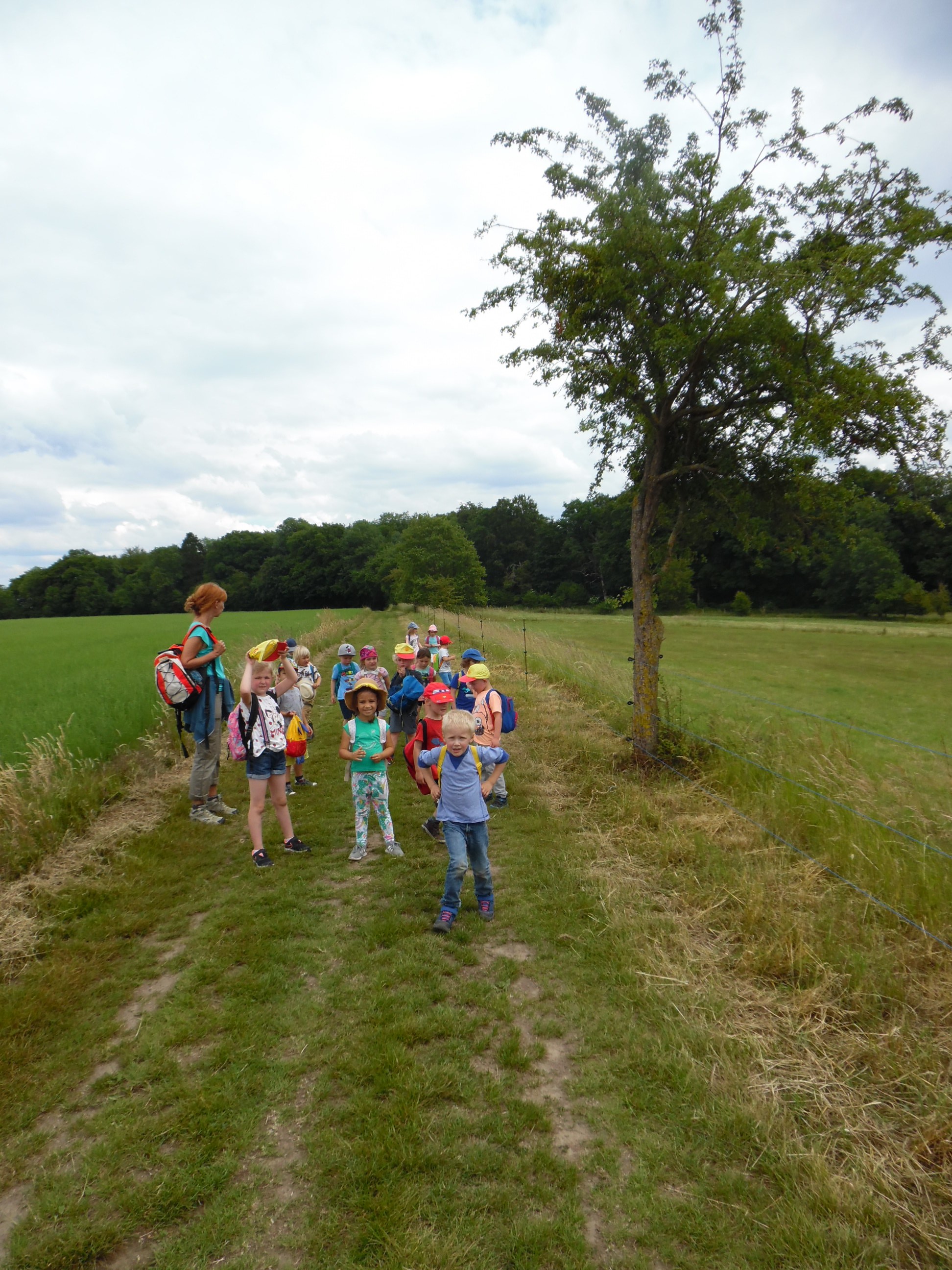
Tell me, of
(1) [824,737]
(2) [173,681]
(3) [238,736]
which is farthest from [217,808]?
(1) [824,737]

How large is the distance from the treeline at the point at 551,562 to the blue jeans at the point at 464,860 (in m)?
4.46

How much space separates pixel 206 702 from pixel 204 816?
4.46ft

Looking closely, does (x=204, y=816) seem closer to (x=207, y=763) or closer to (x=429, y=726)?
(x=207, y=763)

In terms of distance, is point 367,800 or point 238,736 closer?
point 238,736

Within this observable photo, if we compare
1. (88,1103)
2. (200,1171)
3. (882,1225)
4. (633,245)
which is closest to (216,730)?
(88,1103)

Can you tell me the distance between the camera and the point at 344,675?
8656mm

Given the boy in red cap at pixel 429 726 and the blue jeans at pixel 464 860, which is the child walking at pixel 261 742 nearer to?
the boy in red cap at pixel 429 726

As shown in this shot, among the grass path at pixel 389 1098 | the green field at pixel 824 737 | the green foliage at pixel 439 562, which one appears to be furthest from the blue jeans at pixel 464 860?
the green foliage at pixel 439 562

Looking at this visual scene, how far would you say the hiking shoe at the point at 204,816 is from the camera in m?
6.84

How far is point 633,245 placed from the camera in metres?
6.58

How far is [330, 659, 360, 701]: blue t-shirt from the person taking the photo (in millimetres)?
8250

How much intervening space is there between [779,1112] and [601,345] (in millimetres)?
7519

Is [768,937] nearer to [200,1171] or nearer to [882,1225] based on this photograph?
[882,1225]

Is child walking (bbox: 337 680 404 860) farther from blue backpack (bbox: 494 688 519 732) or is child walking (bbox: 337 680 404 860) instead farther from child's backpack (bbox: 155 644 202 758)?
child's backpack (bbox: 155 644 202 758)
